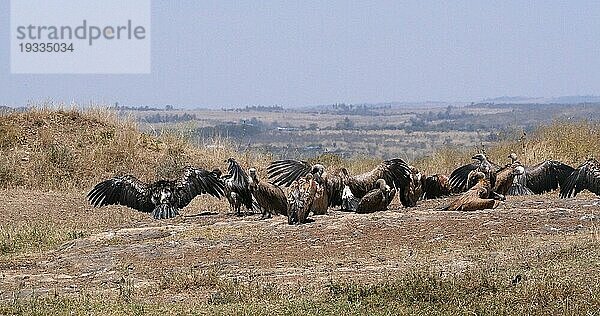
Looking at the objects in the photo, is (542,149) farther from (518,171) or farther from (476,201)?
(476,201)

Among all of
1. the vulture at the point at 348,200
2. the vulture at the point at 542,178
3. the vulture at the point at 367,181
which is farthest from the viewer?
the vulture at the point at 542,178

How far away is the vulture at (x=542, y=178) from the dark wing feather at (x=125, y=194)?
6.34 m

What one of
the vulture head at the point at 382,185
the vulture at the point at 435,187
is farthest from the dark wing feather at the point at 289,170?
the vulture at the point at 435,187

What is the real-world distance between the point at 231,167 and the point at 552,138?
10.5 metres

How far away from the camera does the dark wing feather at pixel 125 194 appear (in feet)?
51.1

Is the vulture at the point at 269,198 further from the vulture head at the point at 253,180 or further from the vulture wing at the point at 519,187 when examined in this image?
the vulture wing at the point at 519,187

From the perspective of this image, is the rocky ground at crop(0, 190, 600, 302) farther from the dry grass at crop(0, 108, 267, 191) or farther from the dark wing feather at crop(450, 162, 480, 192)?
the dry grass at crop(0, 108, 267, 191)

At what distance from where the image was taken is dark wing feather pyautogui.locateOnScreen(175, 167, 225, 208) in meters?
15.6

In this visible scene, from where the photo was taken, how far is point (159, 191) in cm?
1544

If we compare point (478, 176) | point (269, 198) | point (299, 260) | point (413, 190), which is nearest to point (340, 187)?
point (269, 198)

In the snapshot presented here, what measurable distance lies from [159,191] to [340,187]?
Result: 313 cm

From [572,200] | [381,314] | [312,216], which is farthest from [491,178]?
[381,314]

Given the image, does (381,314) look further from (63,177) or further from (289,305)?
(63,177)

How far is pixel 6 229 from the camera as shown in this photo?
13.6 m
